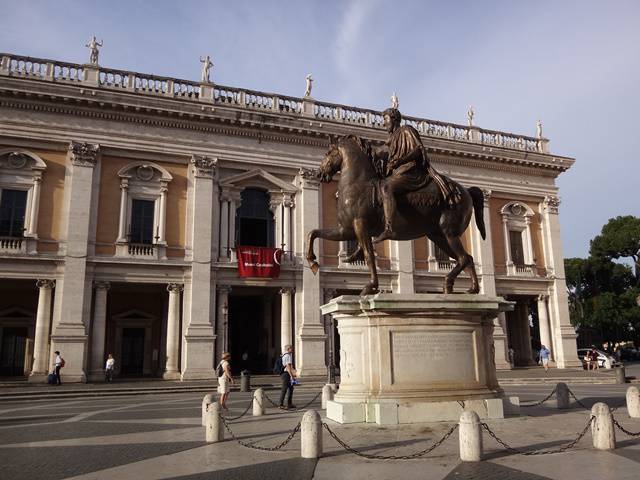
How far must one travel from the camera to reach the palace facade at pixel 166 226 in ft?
75.0

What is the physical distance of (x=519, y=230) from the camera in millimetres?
32594

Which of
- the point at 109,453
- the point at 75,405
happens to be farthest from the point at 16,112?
the point at 109,453

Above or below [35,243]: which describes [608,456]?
below

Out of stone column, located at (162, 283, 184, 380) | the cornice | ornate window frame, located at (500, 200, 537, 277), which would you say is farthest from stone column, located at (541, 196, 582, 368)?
stone column, located at (162, 283, 184, 380)

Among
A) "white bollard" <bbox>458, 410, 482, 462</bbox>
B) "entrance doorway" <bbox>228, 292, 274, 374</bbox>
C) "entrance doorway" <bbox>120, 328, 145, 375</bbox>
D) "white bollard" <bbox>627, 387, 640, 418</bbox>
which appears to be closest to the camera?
"white bollard" <bbox>458, 410, 482, 462</bbox>

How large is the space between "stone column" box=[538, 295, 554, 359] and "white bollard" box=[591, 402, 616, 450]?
2675cm

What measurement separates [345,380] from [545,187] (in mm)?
28691

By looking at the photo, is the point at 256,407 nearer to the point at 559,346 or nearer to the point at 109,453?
the point at 109,453

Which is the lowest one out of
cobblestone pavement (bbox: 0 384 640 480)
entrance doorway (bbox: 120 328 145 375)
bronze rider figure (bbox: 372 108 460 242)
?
cobblestone pavement (bbox: 0 384 640 480)

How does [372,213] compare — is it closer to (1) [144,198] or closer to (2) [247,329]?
(1) [144,198]

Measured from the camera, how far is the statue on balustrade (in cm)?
892

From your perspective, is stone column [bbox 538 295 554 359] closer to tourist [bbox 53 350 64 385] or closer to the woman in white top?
the woman in white top

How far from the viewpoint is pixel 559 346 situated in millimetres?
31062

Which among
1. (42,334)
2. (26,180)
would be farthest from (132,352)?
(26,180)
